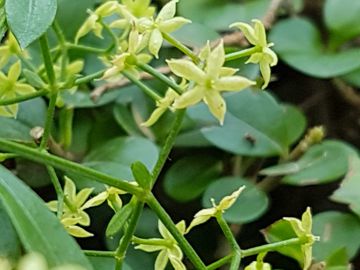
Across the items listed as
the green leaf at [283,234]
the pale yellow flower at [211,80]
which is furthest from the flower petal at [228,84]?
the green leaf at [283,234]

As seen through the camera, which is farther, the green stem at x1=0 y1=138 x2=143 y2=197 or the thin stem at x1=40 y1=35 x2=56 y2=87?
Answer: the thin stem at x1=40 y1=35 x2=56 y2=87

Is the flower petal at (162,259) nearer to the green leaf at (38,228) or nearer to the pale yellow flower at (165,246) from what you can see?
the pale yellow flower at (165,246)

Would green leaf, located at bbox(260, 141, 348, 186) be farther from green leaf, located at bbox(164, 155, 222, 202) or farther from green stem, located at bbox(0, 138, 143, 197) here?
green stem, located at bbox(0, 138, 143, 197)

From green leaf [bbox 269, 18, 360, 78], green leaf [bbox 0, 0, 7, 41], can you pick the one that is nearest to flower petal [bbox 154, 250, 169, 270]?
green leaf [bbox 0, 0, 7, 41]

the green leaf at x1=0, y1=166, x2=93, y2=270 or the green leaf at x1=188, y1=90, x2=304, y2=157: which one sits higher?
the green leaf at x1=0, y1=166, x2=93, y2=270

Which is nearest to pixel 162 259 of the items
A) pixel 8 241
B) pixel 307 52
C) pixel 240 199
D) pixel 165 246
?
pixel 165 246

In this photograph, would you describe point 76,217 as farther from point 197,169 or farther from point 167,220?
point 197,169
